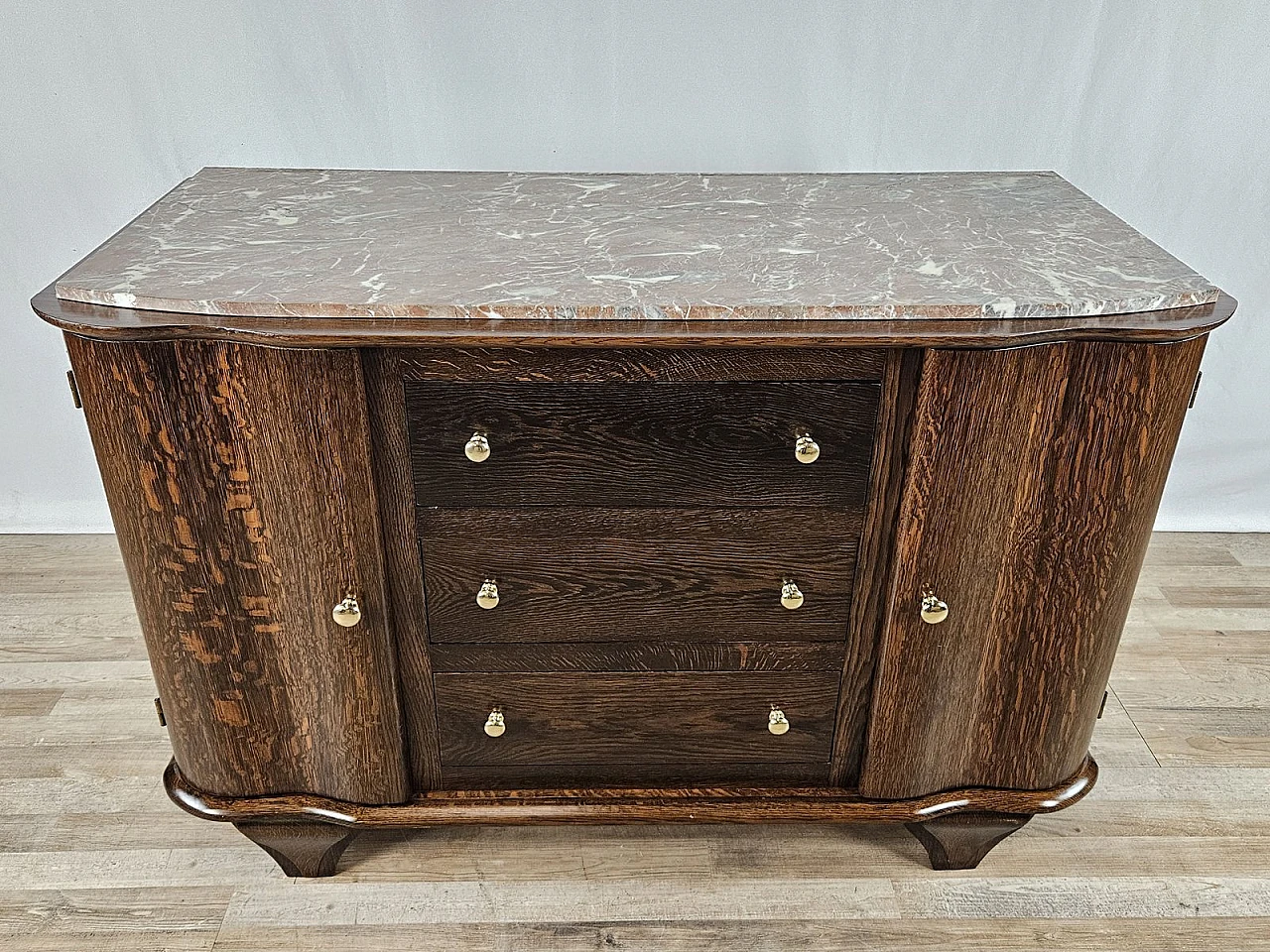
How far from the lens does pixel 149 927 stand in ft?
4.63

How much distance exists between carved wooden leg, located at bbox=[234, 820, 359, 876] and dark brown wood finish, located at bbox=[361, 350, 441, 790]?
138 millimetres

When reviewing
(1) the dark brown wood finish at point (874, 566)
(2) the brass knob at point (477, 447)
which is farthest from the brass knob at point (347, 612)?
(1) the dark brown wood finish at point (874, 566)

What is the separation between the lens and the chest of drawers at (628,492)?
1.12 m

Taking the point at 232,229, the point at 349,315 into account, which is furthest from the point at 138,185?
the point at 349,315

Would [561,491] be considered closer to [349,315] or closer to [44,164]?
[349,315]

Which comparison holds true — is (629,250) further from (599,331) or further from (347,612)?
(347,612)

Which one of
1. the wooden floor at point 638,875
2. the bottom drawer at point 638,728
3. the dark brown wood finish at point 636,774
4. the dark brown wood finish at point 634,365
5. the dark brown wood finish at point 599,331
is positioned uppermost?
the dark brown wood finish at point 599,331

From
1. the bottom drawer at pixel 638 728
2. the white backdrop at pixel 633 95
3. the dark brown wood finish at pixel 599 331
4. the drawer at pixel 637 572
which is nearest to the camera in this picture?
the dark brown wood finish at pixel 599 331

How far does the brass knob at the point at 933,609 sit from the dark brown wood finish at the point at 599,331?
1.04 ft

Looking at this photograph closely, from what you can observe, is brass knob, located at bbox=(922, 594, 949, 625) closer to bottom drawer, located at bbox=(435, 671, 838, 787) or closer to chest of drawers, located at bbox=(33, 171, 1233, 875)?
chest of drawers, located at bbox=(33, 171, 1233, 875)

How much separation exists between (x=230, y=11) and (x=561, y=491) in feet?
3.86

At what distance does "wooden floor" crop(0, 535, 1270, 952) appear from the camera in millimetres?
1415

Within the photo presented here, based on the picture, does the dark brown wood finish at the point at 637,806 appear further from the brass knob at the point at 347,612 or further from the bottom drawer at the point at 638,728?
the brass knob at the point at 347,612

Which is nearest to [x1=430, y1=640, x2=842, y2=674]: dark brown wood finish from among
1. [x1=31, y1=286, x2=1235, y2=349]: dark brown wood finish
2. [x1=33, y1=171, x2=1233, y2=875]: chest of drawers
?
[x1=33, y1=171, x2=1233, y2=875]: chest of drawers
